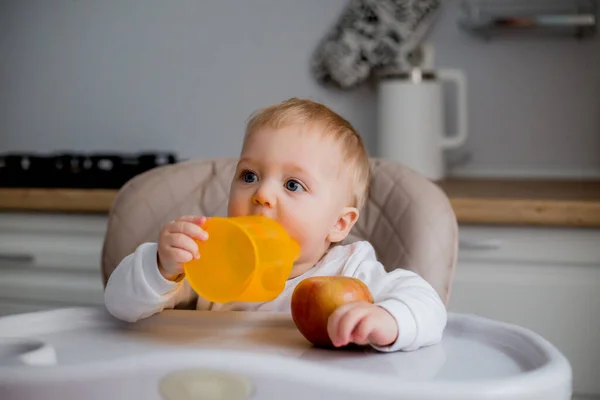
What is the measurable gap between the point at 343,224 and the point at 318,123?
0.45 ft

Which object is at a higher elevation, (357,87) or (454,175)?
(357,87)

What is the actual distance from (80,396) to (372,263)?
43 cm

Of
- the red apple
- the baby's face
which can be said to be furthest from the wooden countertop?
the red apple

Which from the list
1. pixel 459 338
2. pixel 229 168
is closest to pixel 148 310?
pixel 459 338

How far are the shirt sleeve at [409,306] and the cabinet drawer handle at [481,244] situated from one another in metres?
0.57

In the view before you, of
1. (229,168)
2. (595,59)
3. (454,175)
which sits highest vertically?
(595,59)

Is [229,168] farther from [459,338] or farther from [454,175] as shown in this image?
[454,175]

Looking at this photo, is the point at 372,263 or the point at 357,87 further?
the point at 357,87

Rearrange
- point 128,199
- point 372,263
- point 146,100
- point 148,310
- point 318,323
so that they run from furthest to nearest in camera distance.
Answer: point 146,100 < point 128,199 < point 372,263 < point 148,310 < point 318,323

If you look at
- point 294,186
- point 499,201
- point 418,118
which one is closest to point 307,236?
point 294,186

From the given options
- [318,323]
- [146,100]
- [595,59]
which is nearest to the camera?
[318,323]

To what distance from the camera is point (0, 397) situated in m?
0.61

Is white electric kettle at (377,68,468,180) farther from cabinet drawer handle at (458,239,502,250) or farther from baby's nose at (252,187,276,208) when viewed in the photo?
baby's nose at (252,187,276,208)

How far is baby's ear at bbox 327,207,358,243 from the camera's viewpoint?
967 millimetres
